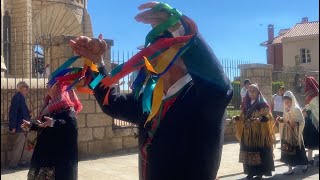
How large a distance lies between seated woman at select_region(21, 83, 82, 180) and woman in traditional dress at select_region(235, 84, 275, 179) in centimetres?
328

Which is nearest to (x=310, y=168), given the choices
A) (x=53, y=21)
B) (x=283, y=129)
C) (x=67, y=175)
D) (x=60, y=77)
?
(x=283, y=129)

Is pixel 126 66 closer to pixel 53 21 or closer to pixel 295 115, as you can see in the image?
pixel 295 115

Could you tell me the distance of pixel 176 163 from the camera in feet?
6.20

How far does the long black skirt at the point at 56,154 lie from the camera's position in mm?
4535

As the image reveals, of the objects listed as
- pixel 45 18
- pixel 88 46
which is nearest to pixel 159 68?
pixel 88 46

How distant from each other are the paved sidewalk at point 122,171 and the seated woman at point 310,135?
1.51ft

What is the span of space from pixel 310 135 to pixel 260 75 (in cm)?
428

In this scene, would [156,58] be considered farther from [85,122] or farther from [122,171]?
[85,122]

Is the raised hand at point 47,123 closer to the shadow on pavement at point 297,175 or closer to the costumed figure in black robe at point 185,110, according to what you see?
the costumed figure in black robe at point 185,110

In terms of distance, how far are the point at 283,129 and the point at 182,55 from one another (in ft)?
22.1

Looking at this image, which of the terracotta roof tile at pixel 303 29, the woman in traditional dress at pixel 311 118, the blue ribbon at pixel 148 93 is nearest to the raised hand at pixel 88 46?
the blue ribbon at pixel 148 93

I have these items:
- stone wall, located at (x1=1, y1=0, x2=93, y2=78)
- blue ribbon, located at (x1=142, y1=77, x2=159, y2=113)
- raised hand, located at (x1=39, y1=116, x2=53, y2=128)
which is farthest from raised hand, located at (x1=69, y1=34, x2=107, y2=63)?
stone wall, located at (x1=1, y1=0, x2=93, y2=78)

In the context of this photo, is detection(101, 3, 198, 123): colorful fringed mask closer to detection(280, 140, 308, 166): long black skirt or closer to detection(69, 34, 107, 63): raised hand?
detection(69, 34, 107, 63): raised hand

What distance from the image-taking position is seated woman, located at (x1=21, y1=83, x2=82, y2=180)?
455cm
